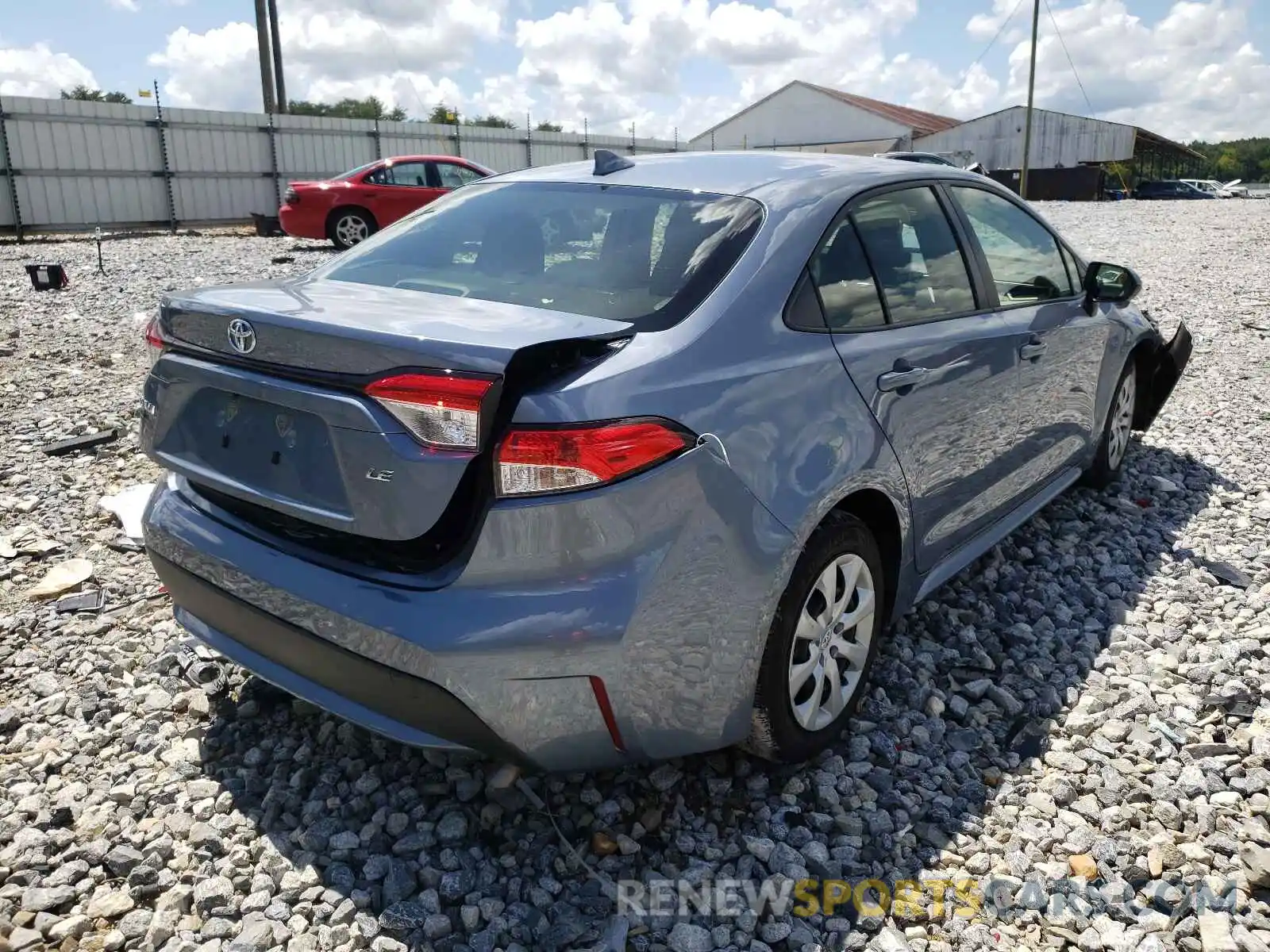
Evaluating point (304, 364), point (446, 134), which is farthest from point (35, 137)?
point (304, 364)

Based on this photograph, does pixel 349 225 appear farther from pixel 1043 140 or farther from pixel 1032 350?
pixel 1043 140

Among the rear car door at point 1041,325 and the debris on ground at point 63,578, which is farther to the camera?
the debris on ground at point 63,578

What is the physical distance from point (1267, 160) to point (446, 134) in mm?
109641

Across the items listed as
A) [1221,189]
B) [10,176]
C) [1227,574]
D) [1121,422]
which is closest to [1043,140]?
[1221,189]

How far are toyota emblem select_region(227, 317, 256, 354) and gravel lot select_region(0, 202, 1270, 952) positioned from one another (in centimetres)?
118

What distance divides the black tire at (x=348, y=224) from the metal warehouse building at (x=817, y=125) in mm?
29049

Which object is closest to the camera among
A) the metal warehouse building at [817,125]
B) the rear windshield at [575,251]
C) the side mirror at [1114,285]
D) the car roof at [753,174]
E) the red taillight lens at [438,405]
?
the red taillight lens at [438,405]

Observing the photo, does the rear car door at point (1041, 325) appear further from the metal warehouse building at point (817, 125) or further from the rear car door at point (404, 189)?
the metal warehouse building at point (817, 125)

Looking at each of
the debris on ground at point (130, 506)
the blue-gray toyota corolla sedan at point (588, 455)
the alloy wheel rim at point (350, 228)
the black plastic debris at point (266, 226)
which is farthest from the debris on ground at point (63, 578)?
the black plastic debris at point (266, 226)

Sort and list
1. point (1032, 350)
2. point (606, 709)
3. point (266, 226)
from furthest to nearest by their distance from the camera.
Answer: point (266, 226) → point (1032, 350) → point (606, 709)

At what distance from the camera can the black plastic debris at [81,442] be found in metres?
5.23

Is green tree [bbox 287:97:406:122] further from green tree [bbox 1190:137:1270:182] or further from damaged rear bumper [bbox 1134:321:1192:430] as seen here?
green tree [bbox 1190:137:1270:182]

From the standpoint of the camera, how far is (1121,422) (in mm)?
4918

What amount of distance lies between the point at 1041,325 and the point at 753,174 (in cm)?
148
